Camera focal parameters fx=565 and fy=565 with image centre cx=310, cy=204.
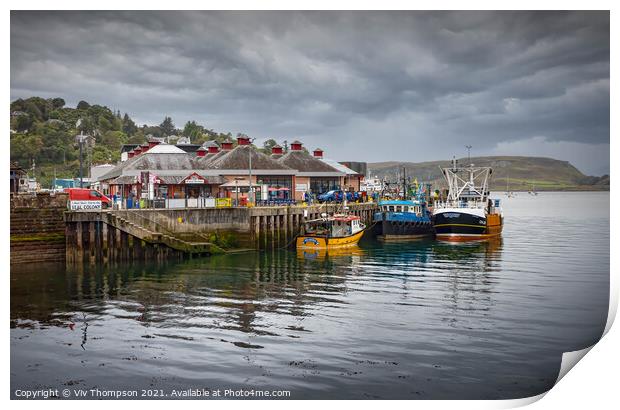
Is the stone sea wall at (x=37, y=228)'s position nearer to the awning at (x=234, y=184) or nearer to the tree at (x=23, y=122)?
the tree at (x=23, y=122)

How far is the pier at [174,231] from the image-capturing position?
32.2m

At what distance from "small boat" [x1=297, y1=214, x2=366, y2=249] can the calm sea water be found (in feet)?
27.6

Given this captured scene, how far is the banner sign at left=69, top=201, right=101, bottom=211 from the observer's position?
3252cm

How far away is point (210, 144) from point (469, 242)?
87.4 ft

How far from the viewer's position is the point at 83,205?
32.7 metres

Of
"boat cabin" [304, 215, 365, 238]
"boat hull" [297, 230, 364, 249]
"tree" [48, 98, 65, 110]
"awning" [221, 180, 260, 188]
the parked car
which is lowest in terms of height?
"boat hull" [297, 230, 364, 249]

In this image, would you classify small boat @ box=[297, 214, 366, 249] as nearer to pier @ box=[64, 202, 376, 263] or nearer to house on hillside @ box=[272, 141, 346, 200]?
pier @ box=[64, 202, 376, 263]

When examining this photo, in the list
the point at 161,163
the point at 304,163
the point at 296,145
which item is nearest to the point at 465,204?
the point at 304,163

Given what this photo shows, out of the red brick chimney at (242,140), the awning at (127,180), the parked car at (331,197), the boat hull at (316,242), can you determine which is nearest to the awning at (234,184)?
the awning at (127,180)

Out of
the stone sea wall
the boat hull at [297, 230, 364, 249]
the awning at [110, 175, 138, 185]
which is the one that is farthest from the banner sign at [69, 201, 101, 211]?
the boat hull at [297, 230, 364, 249]

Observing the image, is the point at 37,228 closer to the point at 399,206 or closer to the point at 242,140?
the point at 242,140

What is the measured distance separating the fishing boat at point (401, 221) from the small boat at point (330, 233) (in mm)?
5291

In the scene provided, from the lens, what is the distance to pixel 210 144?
186 feet

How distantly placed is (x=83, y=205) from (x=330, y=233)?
57.5 feet
